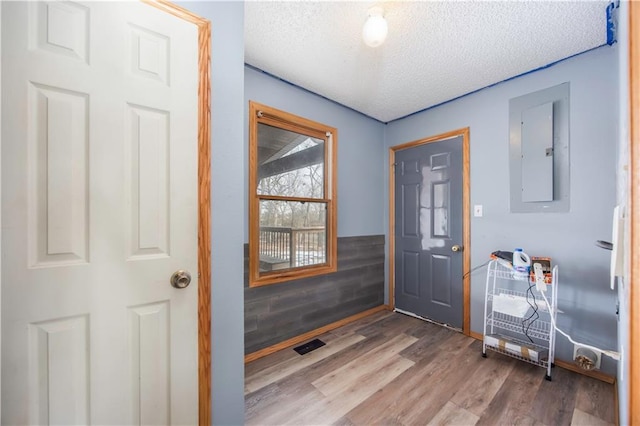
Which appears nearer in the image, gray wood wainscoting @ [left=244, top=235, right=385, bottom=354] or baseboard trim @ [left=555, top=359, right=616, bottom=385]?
baseboard trim @ [left=555, top=359, right=616, bottom=385]

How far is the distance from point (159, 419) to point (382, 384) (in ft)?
4.60

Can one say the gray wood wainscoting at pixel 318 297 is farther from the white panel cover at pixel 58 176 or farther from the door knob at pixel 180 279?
the white panel cover at pixel 58 176

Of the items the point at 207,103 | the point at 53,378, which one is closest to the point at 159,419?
the point at 53,378

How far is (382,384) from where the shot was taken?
1.81 metres

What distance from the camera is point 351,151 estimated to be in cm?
295

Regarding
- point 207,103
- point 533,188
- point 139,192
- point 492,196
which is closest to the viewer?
point 139,192

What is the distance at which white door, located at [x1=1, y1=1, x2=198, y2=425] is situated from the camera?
83 centimetres

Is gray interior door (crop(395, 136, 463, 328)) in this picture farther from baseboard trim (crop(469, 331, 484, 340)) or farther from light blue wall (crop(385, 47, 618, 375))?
light blue wall (crop(385, 47, 618, 375))

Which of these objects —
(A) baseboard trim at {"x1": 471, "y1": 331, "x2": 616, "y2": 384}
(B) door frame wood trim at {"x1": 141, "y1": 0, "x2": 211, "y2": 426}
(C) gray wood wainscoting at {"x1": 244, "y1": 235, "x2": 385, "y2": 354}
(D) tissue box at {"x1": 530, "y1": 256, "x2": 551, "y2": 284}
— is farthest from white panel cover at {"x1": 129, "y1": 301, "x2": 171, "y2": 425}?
(A) baseboard trim at {"x1": 471, "y1": 331, "x2": 616, "y2": 384}

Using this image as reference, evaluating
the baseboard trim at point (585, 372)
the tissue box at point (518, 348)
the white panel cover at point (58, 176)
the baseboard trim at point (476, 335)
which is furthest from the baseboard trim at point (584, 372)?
the white panel cover at point (58, 176)

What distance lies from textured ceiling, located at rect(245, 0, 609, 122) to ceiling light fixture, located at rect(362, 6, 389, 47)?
5 centimetres

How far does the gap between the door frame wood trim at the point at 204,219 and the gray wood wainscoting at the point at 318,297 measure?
3.22ft

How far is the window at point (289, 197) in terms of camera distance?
221 centimetres

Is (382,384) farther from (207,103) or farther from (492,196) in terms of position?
(207,103)
